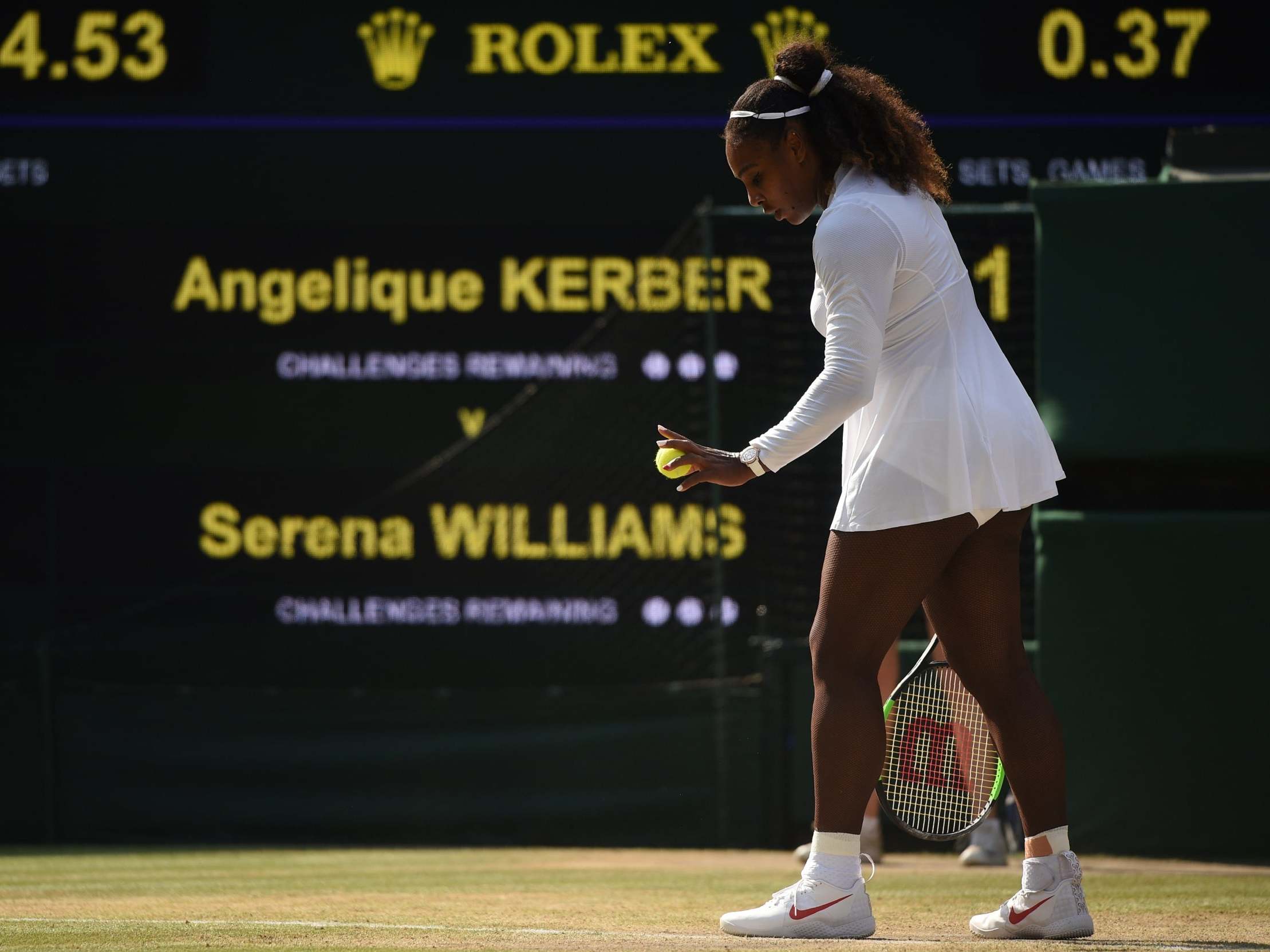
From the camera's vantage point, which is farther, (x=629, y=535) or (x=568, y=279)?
(x=568, y=279)

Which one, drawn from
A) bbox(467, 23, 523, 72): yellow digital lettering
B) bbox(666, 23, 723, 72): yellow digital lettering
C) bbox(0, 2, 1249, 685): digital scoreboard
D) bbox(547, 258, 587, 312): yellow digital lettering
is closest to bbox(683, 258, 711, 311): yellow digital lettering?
bbox(0, 2, 1249, 685): digital scoreboard

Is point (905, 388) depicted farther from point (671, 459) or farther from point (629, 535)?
point (629, 535)

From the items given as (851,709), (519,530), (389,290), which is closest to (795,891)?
(851,709)

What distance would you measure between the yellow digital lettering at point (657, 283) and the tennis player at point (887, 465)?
3.34 m

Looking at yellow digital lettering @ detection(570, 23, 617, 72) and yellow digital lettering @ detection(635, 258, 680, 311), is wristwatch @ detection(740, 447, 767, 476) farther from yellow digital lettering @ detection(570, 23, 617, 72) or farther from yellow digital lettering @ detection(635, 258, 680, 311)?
yellow digital lettering @ detection(570, 23, 617, 72)

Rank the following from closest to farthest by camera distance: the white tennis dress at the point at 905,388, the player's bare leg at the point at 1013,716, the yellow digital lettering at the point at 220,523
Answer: the white tennis dress at the point at 905,388, the player's bare leg at the point at 1013,716, the yellow digital lettering at the point at 220,523

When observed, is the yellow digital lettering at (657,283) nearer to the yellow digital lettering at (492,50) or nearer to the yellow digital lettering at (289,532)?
the yellow digital lettering at (492,50)

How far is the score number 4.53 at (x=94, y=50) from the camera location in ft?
20.8

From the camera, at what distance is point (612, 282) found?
6.31m

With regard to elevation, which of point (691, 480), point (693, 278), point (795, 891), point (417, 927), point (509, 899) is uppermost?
point (693, 278)

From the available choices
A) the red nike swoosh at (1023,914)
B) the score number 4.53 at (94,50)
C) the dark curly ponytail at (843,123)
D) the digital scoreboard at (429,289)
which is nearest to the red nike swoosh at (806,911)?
the red nike swoosh at (1023,914)

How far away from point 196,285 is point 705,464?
155 inches

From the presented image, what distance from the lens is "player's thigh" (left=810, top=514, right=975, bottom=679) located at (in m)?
2.77

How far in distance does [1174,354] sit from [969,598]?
7.63ft
